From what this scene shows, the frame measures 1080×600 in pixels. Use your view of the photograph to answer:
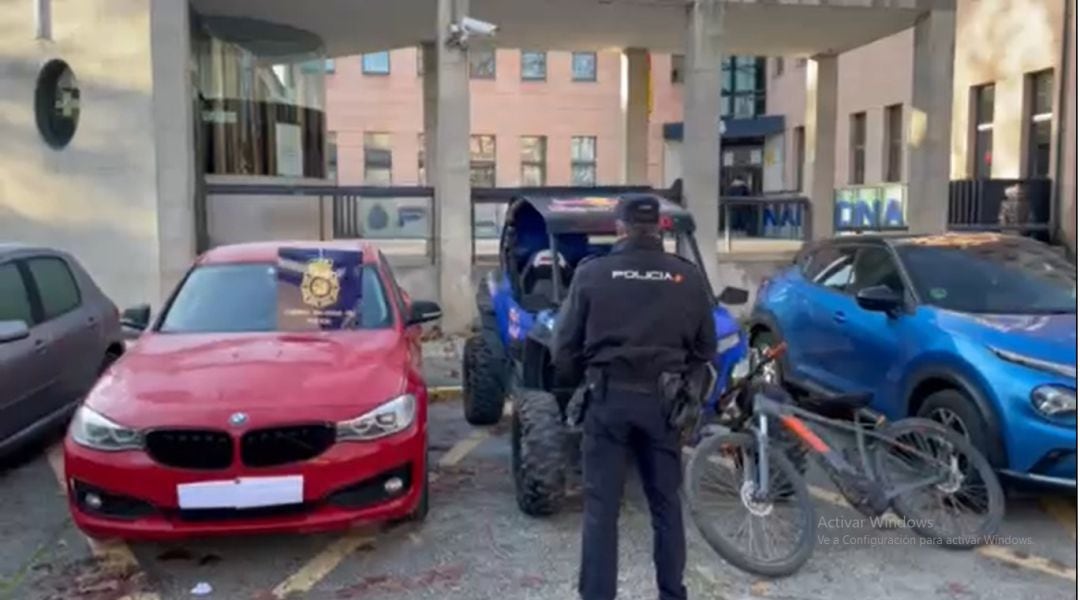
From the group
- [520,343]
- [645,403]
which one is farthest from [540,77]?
[645,403]

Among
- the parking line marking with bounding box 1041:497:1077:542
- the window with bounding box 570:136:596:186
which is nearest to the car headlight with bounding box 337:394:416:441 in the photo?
the parking line marking with bounding box 1041:497:1077:542

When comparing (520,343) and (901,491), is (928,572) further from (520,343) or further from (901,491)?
(520,343)

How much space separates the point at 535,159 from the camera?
1572 inches

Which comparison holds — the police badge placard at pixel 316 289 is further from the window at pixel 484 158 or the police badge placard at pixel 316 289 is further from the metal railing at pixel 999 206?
the window at pixel 484 158

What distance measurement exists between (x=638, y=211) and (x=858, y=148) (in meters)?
22.4

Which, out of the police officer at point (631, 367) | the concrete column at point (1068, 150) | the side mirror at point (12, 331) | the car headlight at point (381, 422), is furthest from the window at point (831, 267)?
the concrete column at point (1068, 150)

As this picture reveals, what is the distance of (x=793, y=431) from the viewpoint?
16.9 ft

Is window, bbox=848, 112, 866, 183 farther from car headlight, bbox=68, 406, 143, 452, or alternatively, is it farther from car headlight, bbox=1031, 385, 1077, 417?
car headlight, bbox=68, 406, 143, 452

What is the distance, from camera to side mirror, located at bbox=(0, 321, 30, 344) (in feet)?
19.2

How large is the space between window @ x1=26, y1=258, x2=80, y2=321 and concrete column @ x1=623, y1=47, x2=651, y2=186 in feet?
40.6

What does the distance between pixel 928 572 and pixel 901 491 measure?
480mm

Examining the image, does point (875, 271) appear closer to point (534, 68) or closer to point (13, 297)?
point (13, 297)

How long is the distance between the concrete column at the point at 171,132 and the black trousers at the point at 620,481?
9062 mm

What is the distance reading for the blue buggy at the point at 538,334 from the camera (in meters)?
5.37
